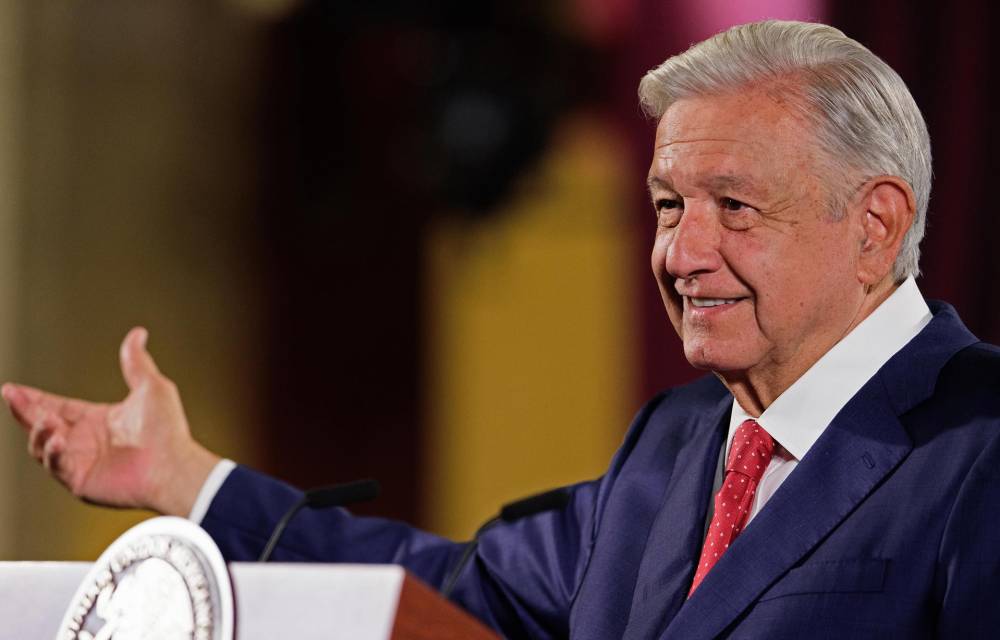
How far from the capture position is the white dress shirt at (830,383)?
1.52 m

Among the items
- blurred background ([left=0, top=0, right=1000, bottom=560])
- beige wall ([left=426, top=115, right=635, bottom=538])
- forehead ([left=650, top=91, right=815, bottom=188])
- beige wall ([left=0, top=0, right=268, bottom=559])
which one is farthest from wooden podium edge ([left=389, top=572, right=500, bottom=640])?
beige wall ([left=426, top=115, right=635, bottom=538])

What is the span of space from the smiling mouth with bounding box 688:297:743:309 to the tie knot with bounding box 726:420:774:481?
0.14 m

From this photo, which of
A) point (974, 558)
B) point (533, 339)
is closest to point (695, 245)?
point (974, 558)

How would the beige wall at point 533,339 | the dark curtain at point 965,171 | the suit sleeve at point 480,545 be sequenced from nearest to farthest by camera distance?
the suit sleeve at point 480,545, the dark curtain at point 965,171, the beige wall at point 533,339

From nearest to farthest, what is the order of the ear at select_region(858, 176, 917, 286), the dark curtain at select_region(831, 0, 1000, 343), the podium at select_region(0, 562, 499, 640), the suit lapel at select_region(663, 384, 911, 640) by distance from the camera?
the podium at select_region(0, 562, 499, 640), the suit lapel at select_region(663, 384, 911, 640), the ear at select_region(858, 176, 917, 286), the dark curtain at select_region(831, 0, 1000, 343)

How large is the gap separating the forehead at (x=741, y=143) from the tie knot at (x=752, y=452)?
10.5 inches

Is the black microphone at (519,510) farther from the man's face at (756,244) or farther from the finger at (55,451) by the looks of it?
the finger at (55,451)

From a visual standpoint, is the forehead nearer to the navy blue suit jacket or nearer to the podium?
the navy blue suit jacket

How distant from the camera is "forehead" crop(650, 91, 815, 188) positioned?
1.49 m

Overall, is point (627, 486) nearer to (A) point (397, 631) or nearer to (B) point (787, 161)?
(B) point (787, 161)

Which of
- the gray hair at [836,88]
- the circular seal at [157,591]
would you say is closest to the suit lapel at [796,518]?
the gray hair at [836,88]

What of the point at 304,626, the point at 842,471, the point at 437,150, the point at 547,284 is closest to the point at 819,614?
the point at 842,471

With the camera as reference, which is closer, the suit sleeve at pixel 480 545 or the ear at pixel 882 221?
the ear at pixel 882 221

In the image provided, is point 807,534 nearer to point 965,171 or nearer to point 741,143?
point 741,143
